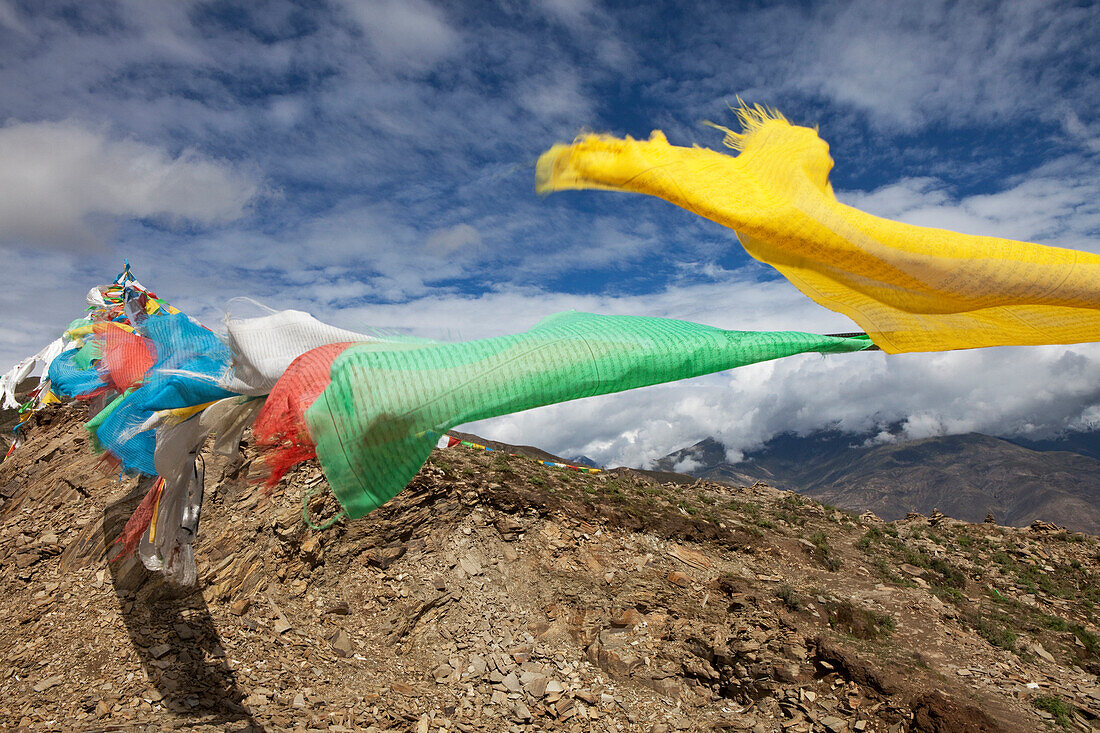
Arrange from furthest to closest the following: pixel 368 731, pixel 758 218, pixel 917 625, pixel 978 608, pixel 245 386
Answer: pixel 978 608 < pixel 917 625 < pixel 368 731 < pixel 245 386 < pixel 758 218

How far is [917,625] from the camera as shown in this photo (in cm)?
877

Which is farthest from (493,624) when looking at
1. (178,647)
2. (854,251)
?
(854,251)

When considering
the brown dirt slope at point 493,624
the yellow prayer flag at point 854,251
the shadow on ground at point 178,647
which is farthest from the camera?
the brown dirt slope at point 493,624

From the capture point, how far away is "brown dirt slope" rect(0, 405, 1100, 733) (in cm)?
608

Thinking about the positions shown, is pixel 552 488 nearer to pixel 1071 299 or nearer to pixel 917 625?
pixel 917 625

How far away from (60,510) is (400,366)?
1086cm

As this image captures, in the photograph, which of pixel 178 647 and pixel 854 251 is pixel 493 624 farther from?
pixel 854 251

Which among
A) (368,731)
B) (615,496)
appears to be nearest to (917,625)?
(615,496)

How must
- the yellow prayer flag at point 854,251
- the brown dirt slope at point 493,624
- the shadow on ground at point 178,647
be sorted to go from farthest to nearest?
the brown dirt slope at point 493,624
the shadow on ground at point 178,647
the yellow prayer flag at point 854,251

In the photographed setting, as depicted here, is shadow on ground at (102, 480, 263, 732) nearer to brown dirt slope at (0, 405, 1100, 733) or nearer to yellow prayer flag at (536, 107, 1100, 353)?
brown dirt slope at (0, 405, 1100, 733)

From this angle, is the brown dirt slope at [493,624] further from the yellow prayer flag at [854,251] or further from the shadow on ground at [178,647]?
the yellow prayer flag at [854,251]

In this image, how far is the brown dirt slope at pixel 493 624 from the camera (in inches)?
239

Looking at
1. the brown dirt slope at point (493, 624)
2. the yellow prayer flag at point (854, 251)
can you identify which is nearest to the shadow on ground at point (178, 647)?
the brown dirt slope at point (493, 624)

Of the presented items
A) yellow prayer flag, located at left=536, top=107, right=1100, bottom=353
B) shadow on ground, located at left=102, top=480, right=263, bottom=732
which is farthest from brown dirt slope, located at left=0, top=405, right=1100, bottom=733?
yellow prayer flag, located at left=536, top=107, right=1100, bottom=353
